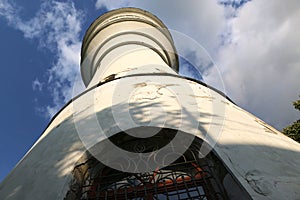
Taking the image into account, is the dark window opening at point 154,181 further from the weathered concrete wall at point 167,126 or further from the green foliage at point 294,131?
the green foliage at point 294,131

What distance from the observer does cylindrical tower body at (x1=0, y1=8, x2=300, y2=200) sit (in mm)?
2301

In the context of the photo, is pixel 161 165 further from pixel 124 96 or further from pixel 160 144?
pixel 124 96

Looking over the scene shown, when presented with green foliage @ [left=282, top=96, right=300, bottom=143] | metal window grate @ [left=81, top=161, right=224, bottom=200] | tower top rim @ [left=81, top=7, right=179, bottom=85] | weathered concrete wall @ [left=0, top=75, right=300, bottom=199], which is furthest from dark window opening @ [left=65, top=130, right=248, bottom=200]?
green foliage @ [left=282, top=96, right=300, bottom=143]

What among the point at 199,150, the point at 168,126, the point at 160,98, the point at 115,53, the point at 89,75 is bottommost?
the point at 199,150

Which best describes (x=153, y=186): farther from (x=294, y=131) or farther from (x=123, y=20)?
(x=294, y=131)

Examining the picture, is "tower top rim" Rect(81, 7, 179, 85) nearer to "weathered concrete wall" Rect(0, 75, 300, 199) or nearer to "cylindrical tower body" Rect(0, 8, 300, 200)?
"weathered concrete wall" Rect(0, 75, 300, 199)

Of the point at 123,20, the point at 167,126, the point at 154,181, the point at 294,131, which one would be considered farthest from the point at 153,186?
the point at 294,131

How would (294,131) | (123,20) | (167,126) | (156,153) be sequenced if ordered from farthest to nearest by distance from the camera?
1. (294,131)
2. (123,20)
3. (156,153)
4. (167,126)

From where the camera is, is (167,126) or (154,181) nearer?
(154,181)

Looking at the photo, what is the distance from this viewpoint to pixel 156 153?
3002 millimetres

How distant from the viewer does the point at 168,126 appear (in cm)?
283

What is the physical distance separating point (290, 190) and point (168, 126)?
4.20 feet

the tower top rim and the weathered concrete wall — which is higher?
the tower top rim

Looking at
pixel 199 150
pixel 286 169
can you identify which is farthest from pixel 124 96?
pixel 286 169
